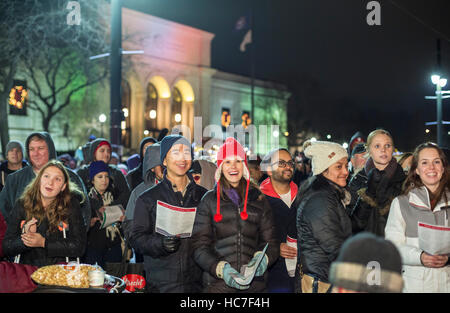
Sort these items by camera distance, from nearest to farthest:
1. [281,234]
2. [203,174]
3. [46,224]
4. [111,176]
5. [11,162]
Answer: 1. [46,224]
2. [281,234]
3. [203,174]
4. [111,176]
5. [11,162]

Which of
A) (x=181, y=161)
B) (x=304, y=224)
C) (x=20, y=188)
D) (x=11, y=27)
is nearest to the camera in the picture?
(x=304, y=224)

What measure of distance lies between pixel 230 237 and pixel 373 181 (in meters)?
1.72

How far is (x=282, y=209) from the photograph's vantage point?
5.13 m

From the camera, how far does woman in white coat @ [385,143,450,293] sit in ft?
12.6

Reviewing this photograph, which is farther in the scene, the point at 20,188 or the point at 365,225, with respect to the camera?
the point at 20,188

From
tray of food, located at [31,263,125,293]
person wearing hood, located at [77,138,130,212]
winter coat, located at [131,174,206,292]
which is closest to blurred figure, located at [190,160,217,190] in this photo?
person wearing hood, located at [77,138,130,212]

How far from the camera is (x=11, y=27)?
23156mm

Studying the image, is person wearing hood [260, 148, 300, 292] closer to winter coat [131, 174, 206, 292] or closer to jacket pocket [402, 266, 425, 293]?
winter coat [131, 174, 206, 292]

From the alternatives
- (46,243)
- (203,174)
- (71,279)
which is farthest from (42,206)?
(203,174)

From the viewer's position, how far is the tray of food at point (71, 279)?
3543 millimetres

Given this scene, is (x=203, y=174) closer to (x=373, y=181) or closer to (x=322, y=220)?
(x=373, y=181)
